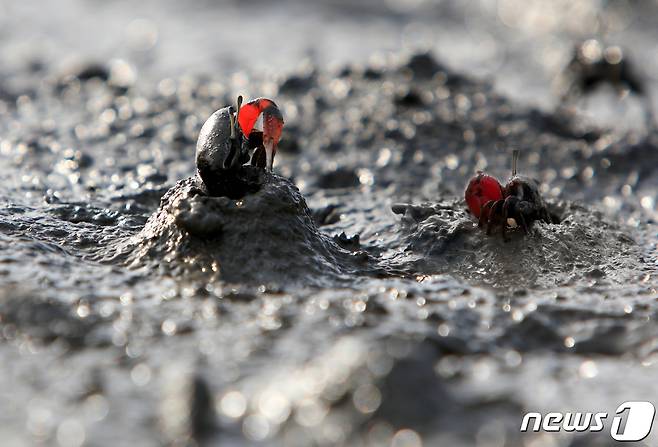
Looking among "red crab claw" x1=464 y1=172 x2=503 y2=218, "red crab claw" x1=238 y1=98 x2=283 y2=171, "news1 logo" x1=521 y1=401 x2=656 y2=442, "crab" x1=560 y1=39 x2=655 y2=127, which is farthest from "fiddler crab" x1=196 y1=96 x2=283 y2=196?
"crab" x1=560 y1=39 x2=655 y2=127

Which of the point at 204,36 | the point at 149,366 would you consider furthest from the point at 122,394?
the point at 204,36

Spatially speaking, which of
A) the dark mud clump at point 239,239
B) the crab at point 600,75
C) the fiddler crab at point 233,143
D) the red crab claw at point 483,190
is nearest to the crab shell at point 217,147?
the fiddler crab at point 233,143

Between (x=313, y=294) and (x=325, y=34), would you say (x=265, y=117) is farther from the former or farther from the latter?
(x=325, y=34)

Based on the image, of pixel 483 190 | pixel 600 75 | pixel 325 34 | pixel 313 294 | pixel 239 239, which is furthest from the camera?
pixel 325 34

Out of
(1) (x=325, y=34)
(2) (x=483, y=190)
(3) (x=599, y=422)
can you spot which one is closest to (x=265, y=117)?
(2) (x=483, y=190)

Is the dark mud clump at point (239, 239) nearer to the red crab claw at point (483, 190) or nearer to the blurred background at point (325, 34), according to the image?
the red crab claw at point (483, 190)

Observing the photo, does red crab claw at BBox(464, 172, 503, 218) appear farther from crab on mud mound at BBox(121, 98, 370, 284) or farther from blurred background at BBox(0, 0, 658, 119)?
blurred background at BBox(0, 0, 658, 119)
